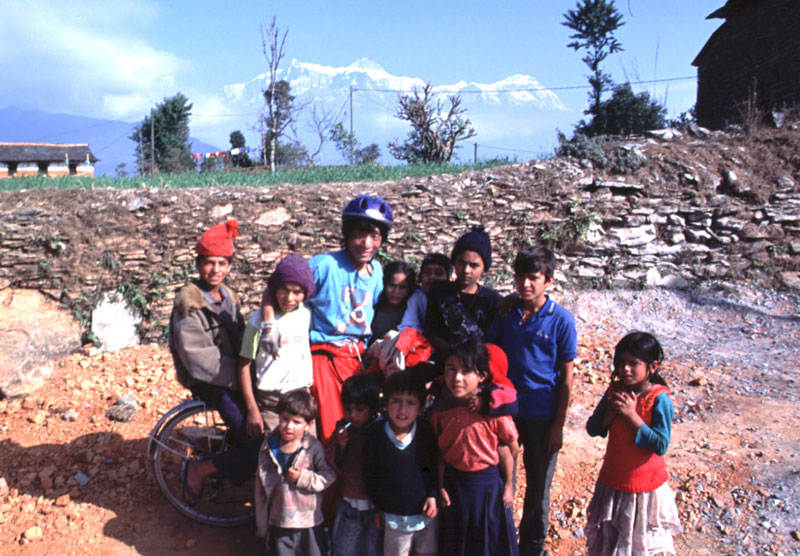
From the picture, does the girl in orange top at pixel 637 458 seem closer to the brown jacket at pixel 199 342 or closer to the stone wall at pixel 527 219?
the brown jacket at pixel 199 342

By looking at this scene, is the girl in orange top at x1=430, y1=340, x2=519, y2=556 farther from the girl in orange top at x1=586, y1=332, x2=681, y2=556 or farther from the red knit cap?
the red knit cap

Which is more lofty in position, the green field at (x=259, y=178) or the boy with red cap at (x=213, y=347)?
the green field at (x=259, y=178)

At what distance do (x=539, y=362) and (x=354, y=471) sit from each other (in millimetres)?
1010

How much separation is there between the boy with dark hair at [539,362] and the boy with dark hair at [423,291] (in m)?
0.44

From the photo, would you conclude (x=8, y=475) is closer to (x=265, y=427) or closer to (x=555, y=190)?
(x=265, y=427)

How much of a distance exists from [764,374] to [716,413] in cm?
113

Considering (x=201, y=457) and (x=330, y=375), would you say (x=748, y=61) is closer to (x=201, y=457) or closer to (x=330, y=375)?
(x=330, y=375)

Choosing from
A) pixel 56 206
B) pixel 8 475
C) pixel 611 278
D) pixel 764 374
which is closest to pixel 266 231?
pixel 56 206

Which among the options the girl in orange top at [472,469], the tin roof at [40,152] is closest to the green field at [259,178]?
the girl in orange top at [472,469]

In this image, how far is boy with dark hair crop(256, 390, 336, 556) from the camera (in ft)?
8.23

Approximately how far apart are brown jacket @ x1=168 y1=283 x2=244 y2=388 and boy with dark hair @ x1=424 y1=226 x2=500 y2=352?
107 centimetres

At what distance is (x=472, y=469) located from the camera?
2342 millimetres

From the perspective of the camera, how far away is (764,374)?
5.31 metres

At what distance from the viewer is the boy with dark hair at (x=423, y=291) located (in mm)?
2758
